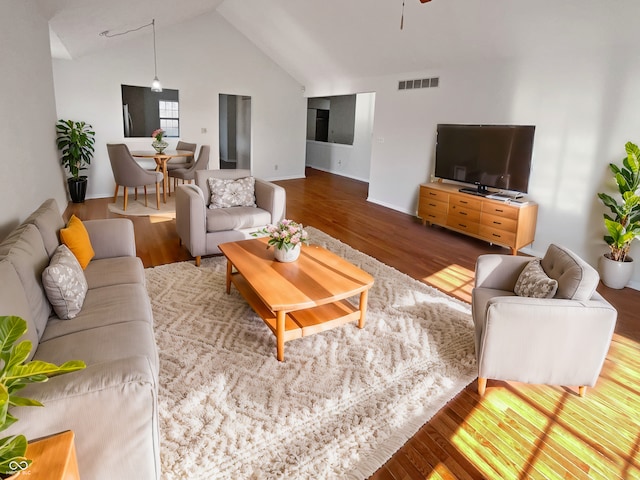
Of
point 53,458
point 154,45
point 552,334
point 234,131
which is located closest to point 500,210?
point 552,334

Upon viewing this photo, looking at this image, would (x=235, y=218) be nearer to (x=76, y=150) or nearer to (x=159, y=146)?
(x=159, y=146)

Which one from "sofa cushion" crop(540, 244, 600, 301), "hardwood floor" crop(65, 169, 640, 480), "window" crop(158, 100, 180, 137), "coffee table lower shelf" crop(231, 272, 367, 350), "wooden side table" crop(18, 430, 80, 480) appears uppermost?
"window" crop(158, 100, 180, 137)

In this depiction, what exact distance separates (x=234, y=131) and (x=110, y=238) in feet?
28.1

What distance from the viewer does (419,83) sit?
6336mm

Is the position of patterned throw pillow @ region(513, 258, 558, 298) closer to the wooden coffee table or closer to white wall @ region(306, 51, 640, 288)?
the wooden coffee table

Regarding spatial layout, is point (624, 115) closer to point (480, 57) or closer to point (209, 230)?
point (480, 57)

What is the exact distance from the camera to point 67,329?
6.70 ft

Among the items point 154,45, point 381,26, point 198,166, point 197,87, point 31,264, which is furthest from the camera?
point 197,87

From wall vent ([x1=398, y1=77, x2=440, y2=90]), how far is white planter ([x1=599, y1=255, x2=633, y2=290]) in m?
3.45

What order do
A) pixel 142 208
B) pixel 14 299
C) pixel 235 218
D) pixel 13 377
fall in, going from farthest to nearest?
pixel 142 208, pixel 235 218, pixel 14 299, pixel 13 377

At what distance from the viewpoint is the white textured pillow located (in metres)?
2.09

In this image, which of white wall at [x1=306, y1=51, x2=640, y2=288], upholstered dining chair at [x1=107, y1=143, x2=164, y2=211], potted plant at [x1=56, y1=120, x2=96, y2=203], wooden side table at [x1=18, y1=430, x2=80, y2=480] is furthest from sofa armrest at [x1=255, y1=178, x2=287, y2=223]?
potted plant at [x1=56, y1=120, x2=96, y2=203]

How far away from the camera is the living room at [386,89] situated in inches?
149

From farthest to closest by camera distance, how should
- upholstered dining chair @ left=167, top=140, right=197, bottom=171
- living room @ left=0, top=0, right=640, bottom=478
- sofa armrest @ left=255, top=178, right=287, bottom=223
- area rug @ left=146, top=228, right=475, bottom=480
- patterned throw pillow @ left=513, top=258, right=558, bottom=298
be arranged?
1. upholstered dining chair @ left=167, top=140, right=197, bottom=171
2. sofa armrest @ left=255, top=178, right=287, bottom=223
3. living room @ left=0, top=0, right=640, bottom=478
4. patterned throw pillow @ left=513, top=258, right=558, bottom=298
5. area rug @ left=146, top=228, right=475, bottom=480
